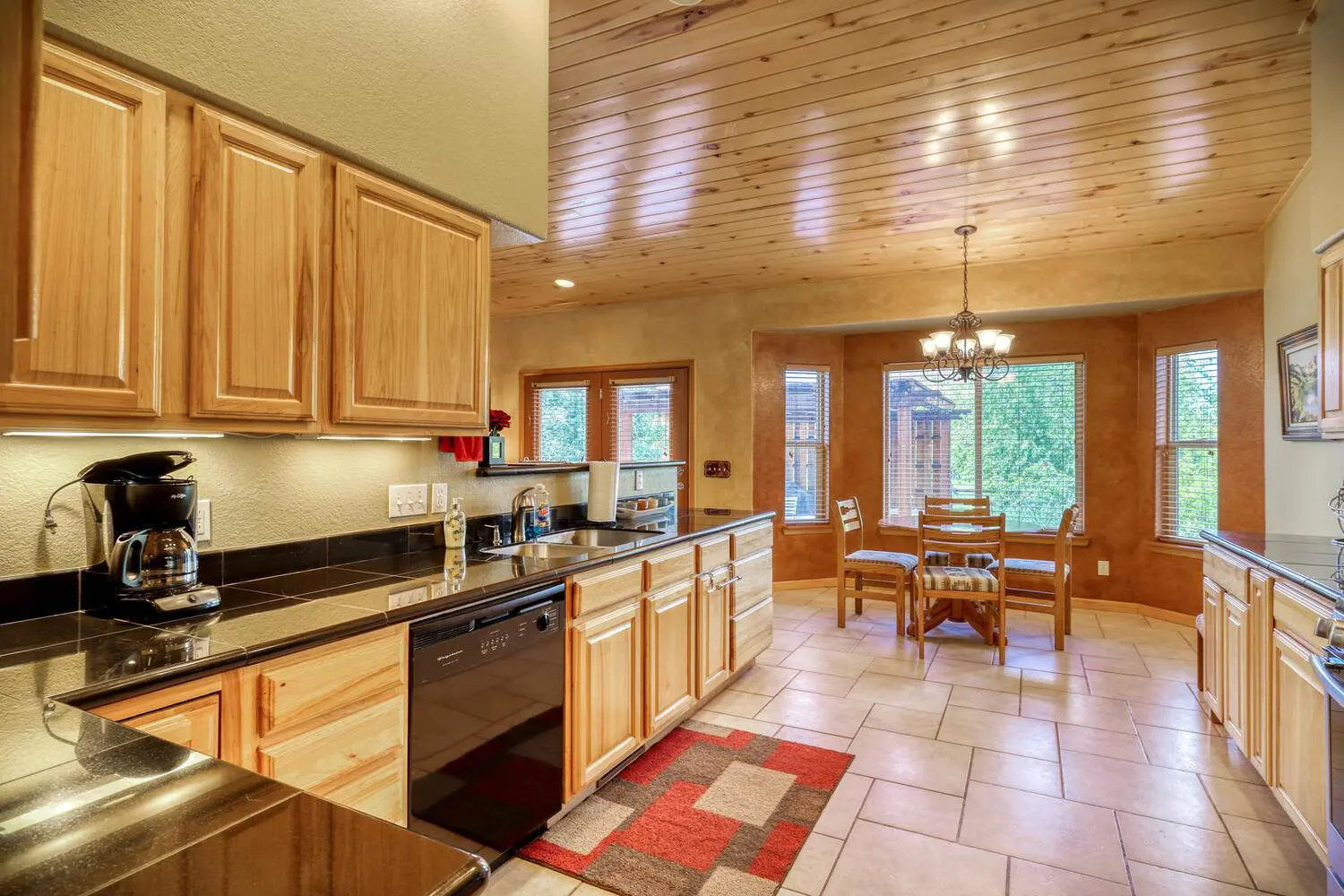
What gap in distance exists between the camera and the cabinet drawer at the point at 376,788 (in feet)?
4.99

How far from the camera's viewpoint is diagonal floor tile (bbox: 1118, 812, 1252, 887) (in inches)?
80.8

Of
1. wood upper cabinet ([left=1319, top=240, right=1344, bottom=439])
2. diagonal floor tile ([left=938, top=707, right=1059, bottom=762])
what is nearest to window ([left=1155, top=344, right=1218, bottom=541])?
wood upper cabinet ([left=1319, top=240, right=1344, bottom=439])

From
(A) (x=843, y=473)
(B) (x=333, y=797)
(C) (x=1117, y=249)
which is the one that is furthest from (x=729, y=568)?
(C) (x=1117, y=249)

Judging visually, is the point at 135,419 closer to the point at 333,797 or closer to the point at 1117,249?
the point at 333,797

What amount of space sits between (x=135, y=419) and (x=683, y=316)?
4957mm

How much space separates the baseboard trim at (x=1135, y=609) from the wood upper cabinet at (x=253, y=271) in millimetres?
5622

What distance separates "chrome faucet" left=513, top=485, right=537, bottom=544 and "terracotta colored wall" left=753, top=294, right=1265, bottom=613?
10.5 ft

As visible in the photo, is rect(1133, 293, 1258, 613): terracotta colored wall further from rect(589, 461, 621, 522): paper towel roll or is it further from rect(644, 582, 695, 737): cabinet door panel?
rect(589, 461, 621, 522): paper towel roll

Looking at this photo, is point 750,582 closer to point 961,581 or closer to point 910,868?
point 961,581

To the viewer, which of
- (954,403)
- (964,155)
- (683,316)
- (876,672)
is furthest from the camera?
(683,316)

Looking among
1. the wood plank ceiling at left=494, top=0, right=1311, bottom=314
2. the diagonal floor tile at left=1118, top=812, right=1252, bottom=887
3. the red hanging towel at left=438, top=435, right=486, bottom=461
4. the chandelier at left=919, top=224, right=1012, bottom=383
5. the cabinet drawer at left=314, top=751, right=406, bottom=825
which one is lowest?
the diagonal floor tile at left=1118, top=812, right=1252, bottom=887

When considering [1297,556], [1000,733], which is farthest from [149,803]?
[1297,556]

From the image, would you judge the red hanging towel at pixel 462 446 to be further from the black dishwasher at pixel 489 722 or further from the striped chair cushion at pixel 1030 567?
the striped chair cushion at pixel 1030 567

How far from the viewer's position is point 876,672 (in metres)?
3.84
